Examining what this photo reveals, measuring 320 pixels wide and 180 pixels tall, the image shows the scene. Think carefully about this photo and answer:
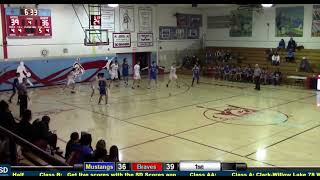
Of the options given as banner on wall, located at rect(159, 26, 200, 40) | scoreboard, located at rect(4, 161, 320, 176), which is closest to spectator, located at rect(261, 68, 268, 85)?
banner on wall, located at rect(159, 26, 200, 40)

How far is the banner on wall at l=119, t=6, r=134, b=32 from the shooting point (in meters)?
22.9

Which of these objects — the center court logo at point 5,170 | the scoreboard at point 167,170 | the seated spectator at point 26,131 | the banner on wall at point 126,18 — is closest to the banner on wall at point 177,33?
the banner on wall at point 126,18

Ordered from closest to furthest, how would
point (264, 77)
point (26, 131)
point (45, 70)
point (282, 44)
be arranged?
1. point (26, 131)
2. point (45, 70)
3. point (264, 77)
4. point (282, 44)

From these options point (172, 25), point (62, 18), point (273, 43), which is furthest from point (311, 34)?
point (62, 18)

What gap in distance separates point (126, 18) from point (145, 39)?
2100 millimetres

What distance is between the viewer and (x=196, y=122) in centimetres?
1189

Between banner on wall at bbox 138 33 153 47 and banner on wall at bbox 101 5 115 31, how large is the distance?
2.36 meters

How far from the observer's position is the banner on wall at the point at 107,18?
2189cm

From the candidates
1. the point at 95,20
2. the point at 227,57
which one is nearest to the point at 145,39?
the point at 95,20

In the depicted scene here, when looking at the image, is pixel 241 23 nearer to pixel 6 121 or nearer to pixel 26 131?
pixel 6 121

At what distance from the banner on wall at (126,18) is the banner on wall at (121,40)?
1.14 feet

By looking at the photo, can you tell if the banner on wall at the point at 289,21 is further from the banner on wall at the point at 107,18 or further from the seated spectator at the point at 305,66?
the banner on wall at the point at 107,18
